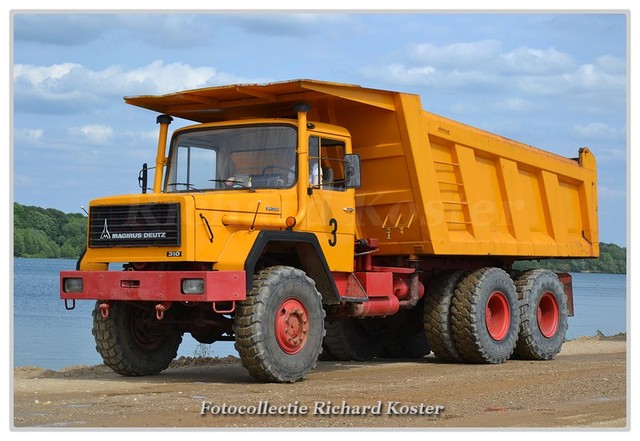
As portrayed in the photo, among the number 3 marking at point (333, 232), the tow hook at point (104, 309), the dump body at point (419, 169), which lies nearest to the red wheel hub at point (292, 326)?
the number 3 marking at point (333, 232)

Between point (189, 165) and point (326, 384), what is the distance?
3.23 metres

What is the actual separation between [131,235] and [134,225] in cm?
12

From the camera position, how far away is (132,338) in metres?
Result: 13.2

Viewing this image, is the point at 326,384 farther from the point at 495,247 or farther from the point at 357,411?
the point at 495,247

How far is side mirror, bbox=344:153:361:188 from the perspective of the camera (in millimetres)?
13195

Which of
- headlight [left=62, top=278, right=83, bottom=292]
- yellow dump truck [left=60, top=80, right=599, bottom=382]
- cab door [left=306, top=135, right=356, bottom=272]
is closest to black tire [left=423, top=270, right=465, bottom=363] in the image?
yellow dump truck [left=60, top=80, right=599, bottom=382]

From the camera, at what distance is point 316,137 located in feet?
43.3

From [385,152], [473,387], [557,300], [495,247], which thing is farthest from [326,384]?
[557,300]

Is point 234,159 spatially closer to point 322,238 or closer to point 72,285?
point 322,238

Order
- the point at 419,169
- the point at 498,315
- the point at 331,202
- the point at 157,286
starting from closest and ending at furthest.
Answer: the point at 157,286, the point at 331,202, the point at 419,169, the point at 498,315

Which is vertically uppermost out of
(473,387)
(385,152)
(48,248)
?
(385,152)

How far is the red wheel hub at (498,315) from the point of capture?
15992 mm

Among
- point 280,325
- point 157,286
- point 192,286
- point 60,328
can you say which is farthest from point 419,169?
point 60,328

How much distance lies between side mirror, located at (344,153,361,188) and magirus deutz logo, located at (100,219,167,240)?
2529mm
